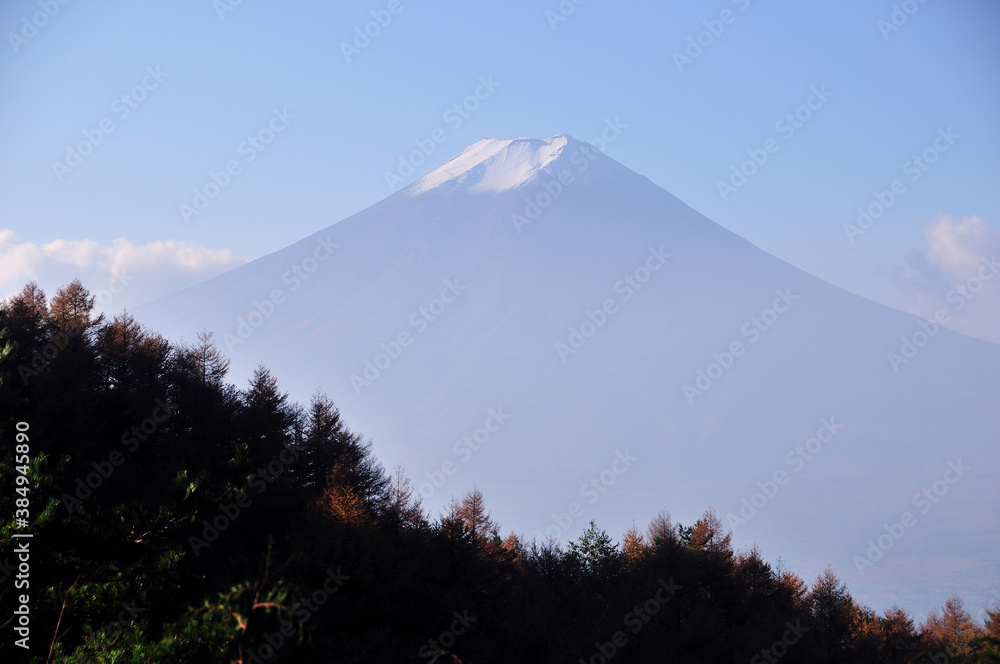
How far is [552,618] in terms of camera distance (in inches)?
1104

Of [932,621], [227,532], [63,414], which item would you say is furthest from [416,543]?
[932,621]

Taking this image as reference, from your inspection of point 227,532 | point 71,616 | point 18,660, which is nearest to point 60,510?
point 71,616

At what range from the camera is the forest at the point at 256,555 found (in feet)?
40.7

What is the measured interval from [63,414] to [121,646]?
1814cm

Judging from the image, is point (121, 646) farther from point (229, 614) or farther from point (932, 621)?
point (932, 621)

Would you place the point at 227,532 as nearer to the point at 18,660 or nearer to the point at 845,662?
the point at 18,660

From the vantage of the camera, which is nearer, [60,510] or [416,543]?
[60,510]

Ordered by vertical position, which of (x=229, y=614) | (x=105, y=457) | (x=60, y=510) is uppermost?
(x=105, y=457)

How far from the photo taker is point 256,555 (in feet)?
77.7

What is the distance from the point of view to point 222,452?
28.8 meters

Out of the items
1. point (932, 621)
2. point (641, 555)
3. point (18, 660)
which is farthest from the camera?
point (932, 621)

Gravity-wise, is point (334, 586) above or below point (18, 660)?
above

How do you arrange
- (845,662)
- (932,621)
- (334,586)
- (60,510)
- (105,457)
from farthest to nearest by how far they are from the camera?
(932,621) → (845,662) → (105,457) → (334,586) → (60,510)

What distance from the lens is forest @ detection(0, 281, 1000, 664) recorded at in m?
12.4
